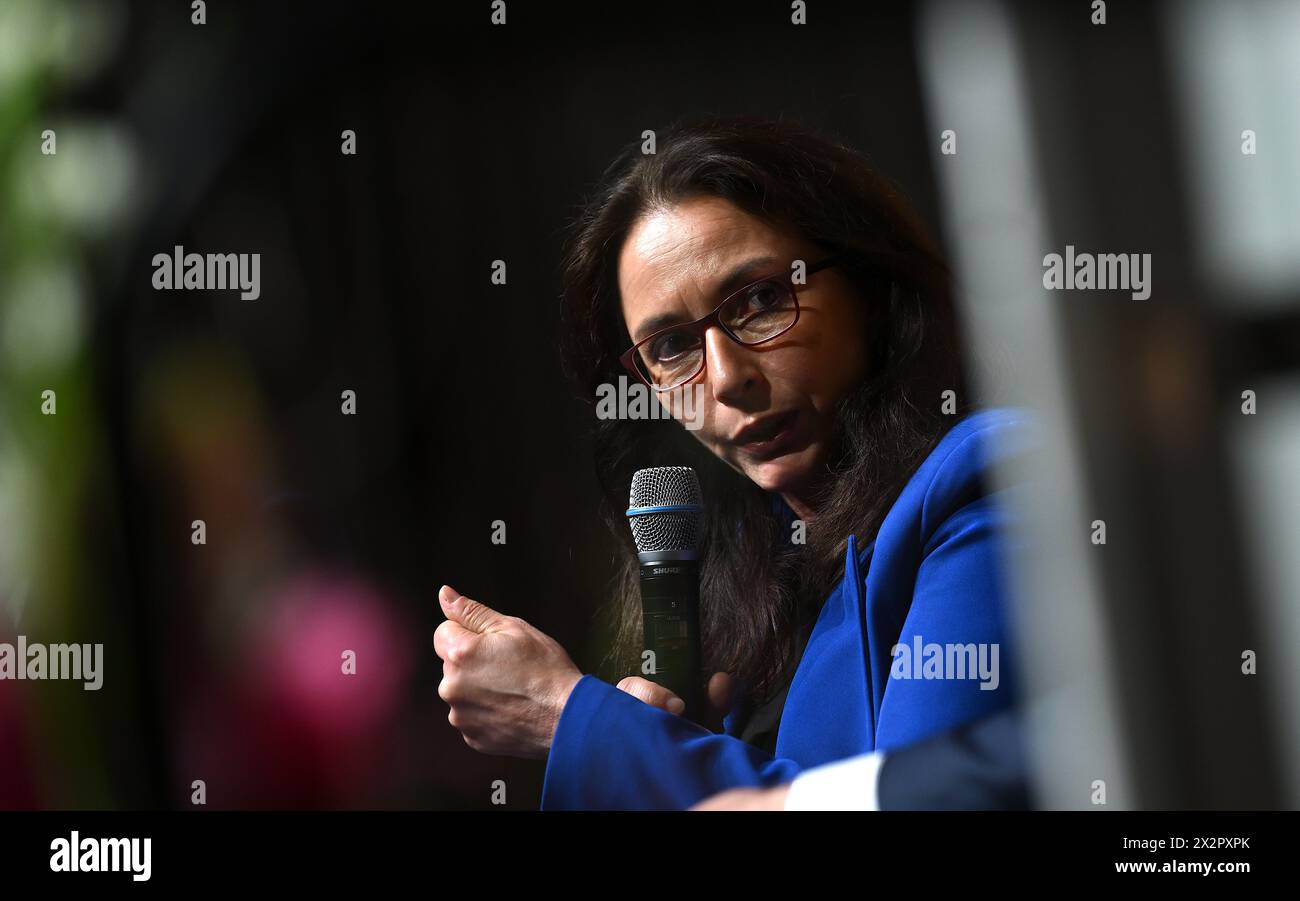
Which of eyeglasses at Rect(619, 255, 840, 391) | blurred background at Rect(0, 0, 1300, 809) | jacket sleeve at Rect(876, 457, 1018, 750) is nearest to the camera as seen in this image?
jacket sleeve at Rect(876, 457, 1018, 750)

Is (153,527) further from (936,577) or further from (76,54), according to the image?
(936,577)

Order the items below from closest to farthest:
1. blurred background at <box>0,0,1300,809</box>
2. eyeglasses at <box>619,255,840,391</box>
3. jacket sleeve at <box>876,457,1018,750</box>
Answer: jacket sleeve at <box>876,457,1018,750</box> < eyeglasses at <box>619,255,840,391</box> < blurred background at <box>0,0,1300,809</box>

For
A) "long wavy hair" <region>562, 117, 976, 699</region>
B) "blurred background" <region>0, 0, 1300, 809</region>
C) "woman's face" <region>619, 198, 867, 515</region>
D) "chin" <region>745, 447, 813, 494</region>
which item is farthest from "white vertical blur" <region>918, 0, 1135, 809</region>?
"chin" <region>745, 447, 813, 494</region>

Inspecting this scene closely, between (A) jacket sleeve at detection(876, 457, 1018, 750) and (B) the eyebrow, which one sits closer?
(A) jacket sleeve at detection(876, 457, 1018, 750)

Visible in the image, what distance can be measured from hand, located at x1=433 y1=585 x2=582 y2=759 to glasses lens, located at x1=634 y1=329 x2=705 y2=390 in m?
0.57

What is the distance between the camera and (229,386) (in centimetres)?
232

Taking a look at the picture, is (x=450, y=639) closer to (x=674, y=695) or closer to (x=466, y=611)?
(x=466, y=611)

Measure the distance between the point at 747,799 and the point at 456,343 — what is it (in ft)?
3.61

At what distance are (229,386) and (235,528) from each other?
0.98 ft

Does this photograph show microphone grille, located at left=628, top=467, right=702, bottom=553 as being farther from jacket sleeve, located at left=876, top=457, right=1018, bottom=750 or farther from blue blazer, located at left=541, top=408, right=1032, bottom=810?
jacket sleeve, located at left=876, top=457, right=1018, bottom=750

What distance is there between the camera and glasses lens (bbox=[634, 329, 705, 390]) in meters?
2.20

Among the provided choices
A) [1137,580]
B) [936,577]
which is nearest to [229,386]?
[936,577]

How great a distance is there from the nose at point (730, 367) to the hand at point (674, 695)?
560 mm

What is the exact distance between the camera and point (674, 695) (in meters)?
2.19
